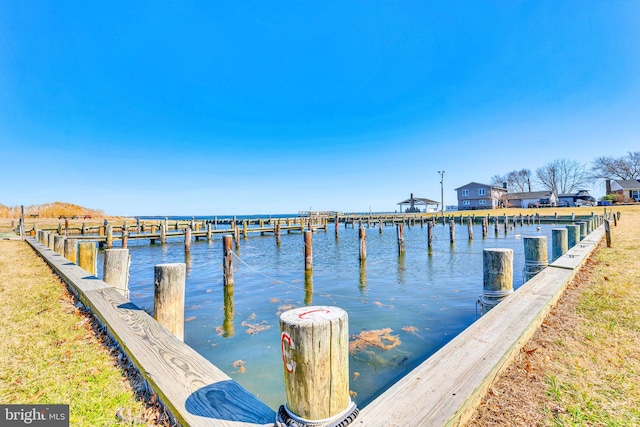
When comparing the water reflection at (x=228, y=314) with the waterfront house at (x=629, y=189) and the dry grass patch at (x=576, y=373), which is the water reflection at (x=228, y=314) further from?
the waterfront house at (x=629, y=189)

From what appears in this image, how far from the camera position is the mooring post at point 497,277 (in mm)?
4867

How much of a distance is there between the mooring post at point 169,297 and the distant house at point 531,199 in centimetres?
7532

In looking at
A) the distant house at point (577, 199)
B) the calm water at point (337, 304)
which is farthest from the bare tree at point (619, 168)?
the calm water at point (337, 304)

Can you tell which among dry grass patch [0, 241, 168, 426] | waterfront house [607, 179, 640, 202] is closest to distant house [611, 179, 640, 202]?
A: waterfront house [607, 179, 640, 202]

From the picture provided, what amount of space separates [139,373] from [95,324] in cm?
211

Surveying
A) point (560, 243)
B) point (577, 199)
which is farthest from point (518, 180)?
point (560, 243)

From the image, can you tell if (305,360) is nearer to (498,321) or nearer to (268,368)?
(498,321)

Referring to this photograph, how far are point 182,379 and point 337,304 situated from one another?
6.26m

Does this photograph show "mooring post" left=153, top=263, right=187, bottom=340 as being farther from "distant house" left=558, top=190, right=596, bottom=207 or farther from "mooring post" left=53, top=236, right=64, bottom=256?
"distant house" left=558, top=190, right=596, bottom=207

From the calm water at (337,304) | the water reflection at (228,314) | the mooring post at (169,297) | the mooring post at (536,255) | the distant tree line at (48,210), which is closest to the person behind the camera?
the mooring post at (169,297)

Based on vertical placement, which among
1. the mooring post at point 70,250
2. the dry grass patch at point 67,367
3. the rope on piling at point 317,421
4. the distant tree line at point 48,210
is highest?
the distant tree line at point 48,210

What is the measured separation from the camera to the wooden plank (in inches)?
81.6

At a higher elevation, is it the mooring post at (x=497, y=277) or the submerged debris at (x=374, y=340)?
the mooring post at (x=497, y=277)

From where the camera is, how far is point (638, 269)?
22.9 feet
